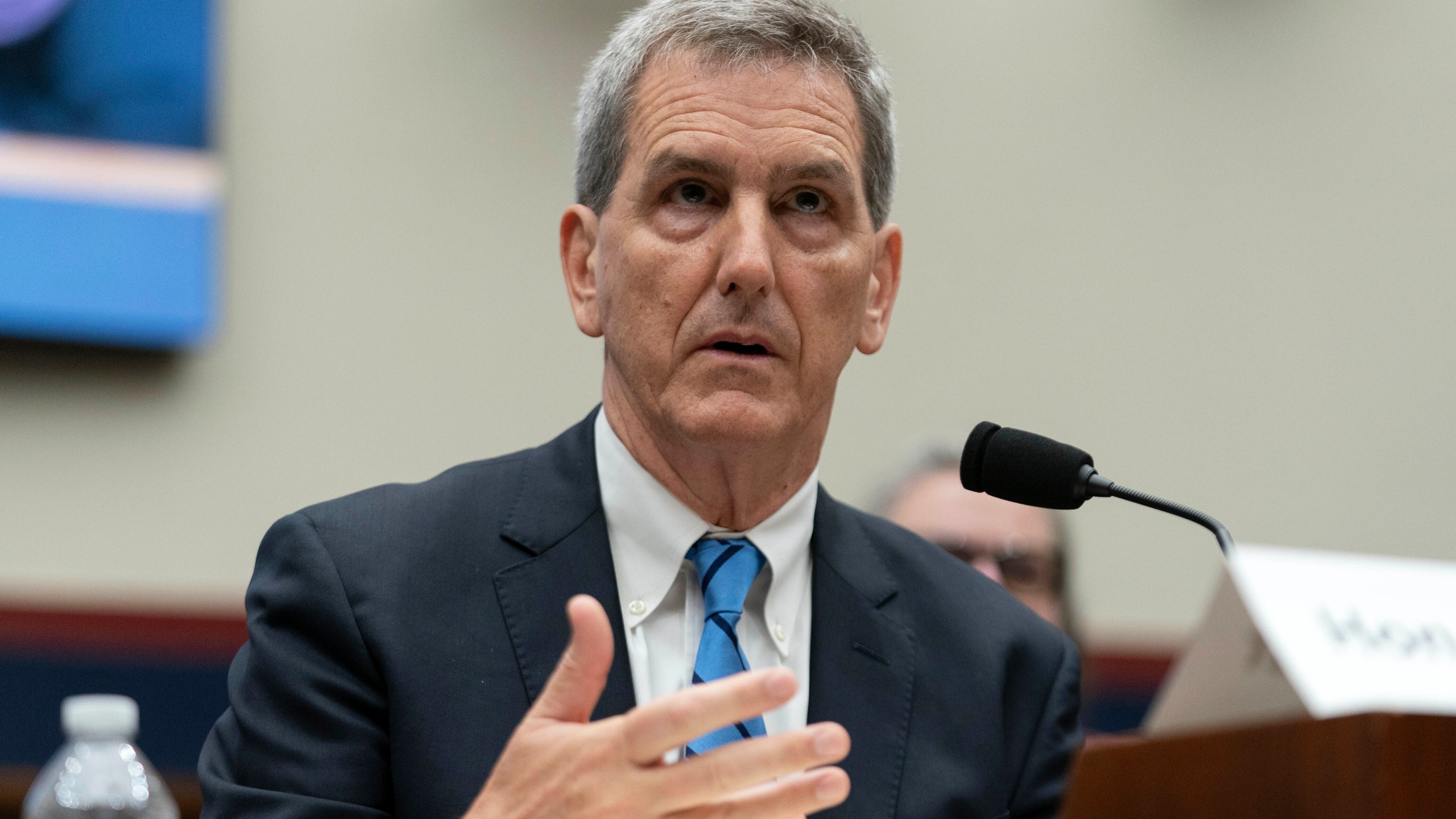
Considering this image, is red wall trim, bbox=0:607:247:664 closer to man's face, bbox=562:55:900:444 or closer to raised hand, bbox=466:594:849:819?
man's face, bbox=562:55:900:444

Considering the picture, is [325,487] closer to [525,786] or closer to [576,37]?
[576,37]

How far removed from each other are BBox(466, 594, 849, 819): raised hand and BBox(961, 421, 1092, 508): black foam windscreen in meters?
0.49

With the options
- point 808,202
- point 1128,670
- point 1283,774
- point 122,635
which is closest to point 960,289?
point 1128,670

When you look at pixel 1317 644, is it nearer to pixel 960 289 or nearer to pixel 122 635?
pixel 122 635

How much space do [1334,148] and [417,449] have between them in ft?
9.70

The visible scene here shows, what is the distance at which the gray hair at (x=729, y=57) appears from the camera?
1888 mm

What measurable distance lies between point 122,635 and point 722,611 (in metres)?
2.20

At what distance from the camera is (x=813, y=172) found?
185 centimetres

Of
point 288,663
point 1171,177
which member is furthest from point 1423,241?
point 288,663

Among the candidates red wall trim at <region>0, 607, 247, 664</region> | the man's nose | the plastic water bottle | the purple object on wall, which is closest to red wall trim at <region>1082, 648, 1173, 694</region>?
red wall trim at <region>0, 607, 247, 664</region>

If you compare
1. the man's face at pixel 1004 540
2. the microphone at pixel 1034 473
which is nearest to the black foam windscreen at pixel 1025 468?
the microphone at pixel 1034 473

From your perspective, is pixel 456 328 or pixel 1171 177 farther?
pixel 1171 177

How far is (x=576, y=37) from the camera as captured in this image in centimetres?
396

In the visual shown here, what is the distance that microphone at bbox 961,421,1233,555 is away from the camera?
157 centimetres
